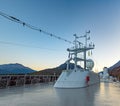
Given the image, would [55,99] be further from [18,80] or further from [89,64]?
[89,64]

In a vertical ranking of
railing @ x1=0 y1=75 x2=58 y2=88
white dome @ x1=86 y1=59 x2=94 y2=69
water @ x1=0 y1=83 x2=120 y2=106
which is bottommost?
water @ x1=0 y1=83 x2=120 y2=106

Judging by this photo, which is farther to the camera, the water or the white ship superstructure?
the white ship superstructure

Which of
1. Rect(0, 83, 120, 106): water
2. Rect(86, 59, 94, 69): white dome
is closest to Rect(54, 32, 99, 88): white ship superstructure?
Rect(86, 59, 94, 69): white dome

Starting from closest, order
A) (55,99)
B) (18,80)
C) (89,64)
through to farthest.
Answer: (55,99)
(18,80)
(89,64)

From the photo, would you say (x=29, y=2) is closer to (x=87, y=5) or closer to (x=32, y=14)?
(x=32, y=14)

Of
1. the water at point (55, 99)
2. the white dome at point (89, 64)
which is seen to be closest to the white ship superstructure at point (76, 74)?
the white dome at point (89, 64)

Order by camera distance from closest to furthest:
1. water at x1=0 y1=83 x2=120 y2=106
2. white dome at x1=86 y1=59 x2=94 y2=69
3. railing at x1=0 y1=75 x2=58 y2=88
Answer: water at x1=0 y1=83 x2=120 y2=106 → railing at x1=0 y1=75 x2=58 y2=88 → white dome at x1=86 y1=59 x2=94 y2=69

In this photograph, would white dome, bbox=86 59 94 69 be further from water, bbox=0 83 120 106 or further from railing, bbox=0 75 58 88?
water, bbox=0 83 120 106

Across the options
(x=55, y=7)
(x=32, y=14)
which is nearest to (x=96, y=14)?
(x=55, y=7)

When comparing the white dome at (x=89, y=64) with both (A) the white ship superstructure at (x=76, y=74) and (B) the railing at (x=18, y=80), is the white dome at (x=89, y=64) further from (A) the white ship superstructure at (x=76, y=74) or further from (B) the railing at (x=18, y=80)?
(B) the railing at (x=18, y=80)

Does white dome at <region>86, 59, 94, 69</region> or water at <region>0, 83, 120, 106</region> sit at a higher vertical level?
white dome at <region>86, 59, 94, 69</region>

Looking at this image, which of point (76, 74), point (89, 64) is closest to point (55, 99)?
point (76, 74)

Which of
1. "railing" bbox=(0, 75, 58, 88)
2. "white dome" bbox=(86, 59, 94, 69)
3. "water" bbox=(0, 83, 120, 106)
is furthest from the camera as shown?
"white dome" bbox=(86, 59, 94, 69)

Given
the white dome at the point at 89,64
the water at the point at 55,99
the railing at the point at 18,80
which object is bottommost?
the water at the point at 55,99
